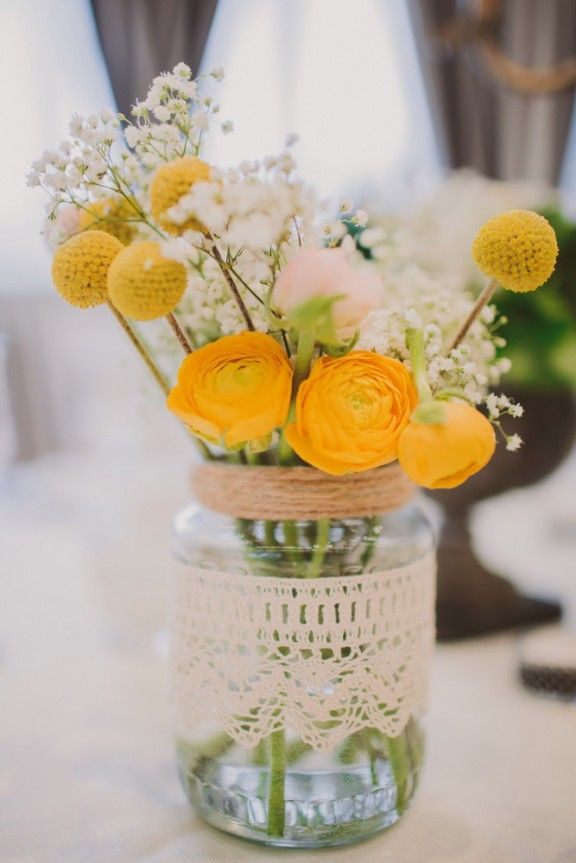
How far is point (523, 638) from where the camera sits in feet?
2.64

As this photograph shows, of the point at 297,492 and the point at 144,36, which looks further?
the point at 144,36

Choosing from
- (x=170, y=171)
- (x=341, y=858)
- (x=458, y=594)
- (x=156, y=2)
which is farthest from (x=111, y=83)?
(x=341, y=858)

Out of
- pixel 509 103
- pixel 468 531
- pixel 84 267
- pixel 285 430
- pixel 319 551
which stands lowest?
pixel 468 531

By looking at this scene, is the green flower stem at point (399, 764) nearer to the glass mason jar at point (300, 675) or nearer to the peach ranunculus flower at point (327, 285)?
the glass mason jar at point (300, 675)

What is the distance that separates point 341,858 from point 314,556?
0.69ft

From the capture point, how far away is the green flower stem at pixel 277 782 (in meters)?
0.52

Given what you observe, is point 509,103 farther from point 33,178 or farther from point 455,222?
point 33,178

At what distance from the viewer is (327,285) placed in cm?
39

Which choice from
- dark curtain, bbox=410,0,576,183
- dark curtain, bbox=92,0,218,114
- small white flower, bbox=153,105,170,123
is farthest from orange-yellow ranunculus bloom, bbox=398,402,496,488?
dark curtain, bbox=410,0,576,183

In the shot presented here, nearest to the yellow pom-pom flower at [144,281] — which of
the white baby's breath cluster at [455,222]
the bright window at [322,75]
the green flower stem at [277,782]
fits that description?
the green flower stem at [277,782]

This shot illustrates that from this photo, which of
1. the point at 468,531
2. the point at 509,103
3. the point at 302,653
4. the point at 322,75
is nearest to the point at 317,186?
the point at 302,653

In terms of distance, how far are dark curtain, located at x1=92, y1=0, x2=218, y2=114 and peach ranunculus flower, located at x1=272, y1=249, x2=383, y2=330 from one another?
1948 millimetres

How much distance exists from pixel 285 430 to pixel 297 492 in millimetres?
72

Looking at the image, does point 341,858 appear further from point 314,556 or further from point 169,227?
point 169,227
